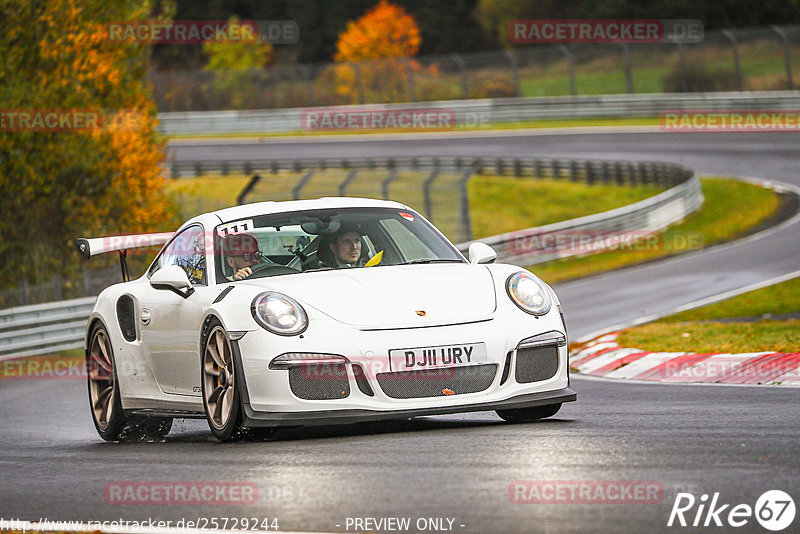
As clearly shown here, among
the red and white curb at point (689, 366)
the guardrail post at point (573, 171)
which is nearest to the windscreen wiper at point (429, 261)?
the red and white curb at point (689, 366)

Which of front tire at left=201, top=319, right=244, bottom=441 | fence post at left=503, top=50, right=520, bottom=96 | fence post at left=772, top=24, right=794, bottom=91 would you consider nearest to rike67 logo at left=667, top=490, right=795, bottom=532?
front tire at left=201, top=319, right=244, bottom=441

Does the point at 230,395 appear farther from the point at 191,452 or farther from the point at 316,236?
the point at 316,236

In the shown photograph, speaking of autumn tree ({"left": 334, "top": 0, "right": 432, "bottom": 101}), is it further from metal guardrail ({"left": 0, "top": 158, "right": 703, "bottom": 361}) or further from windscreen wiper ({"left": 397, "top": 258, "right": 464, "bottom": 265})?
windscreen wiper ({"left": 397, "top": 258, "right": 464, "bottom": 265})

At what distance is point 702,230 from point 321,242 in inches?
864

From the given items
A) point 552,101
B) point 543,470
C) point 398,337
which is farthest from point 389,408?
point 552,101

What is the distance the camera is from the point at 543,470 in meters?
5.75

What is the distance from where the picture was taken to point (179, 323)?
8211mm

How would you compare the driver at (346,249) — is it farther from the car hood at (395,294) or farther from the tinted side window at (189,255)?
the tinted side window at (189,255)

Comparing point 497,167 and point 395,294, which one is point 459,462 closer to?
point 395,294

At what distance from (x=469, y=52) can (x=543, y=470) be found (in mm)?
89559

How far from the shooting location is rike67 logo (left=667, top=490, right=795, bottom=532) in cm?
470

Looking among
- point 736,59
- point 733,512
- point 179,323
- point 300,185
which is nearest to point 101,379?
point 179,323

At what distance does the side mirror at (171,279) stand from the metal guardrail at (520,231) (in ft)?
32.8

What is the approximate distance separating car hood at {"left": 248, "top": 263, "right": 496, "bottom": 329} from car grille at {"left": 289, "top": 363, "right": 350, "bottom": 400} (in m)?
0.29
